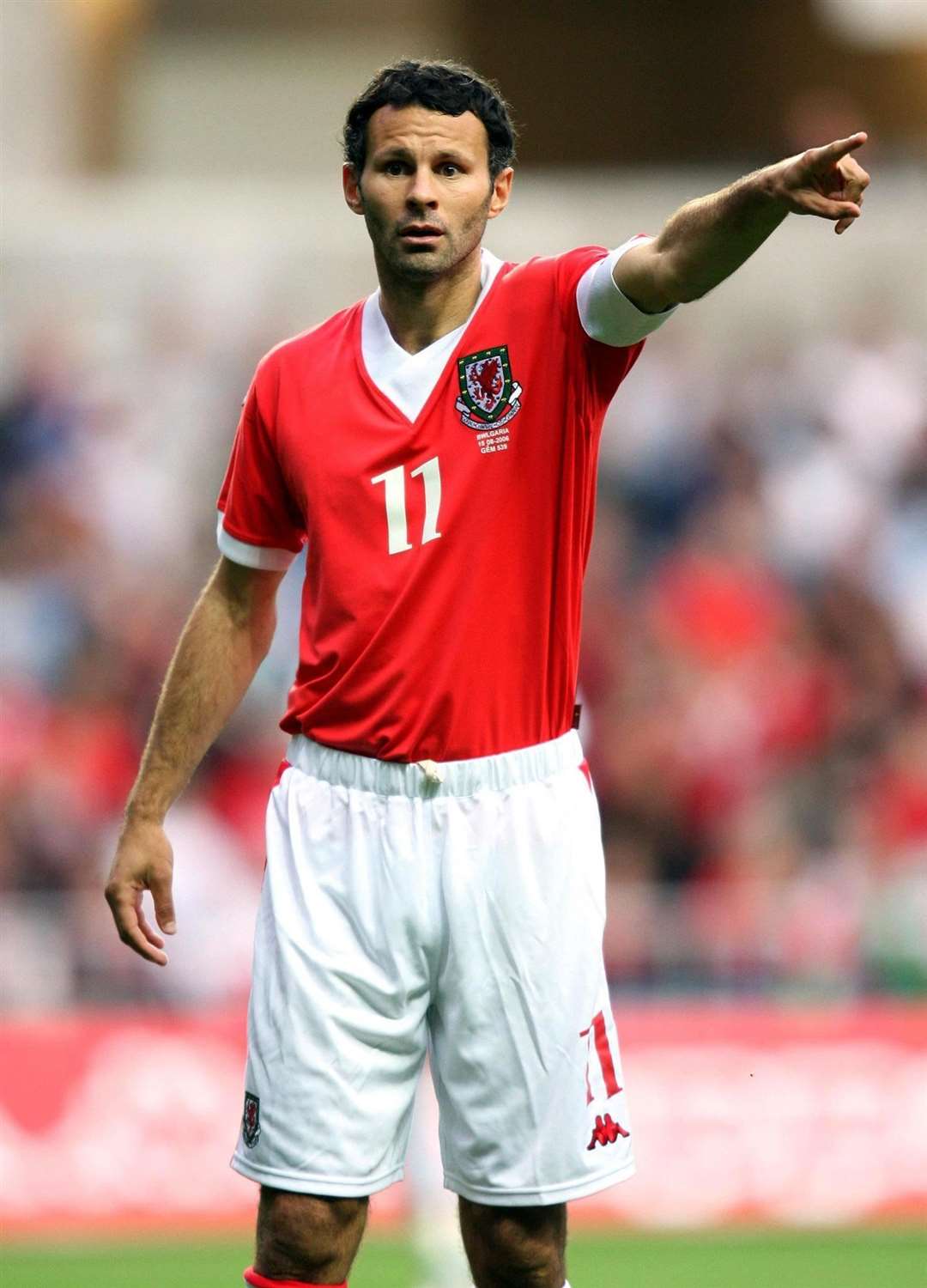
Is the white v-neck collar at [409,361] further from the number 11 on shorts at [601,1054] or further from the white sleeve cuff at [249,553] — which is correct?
the number 11 on shorts at [601,1054]

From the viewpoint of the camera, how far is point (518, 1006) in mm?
4039

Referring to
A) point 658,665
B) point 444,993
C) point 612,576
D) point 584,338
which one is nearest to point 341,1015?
point 444,993

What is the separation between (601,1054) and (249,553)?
3.95 feet

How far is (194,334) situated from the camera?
476 inches

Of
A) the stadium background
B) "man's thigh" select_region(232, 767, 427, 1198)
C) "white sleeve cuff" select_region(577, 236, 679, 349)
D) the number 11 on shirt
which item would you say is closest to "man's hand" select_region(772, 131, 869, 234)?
"white sleeve cuff" select_region(577, 236, 679, 349)

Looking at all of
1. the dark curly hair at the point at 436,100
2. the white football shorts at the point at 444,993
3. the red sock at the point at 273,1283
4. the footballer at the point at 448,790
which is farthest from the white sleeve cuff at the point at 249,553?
the red sock at the point at 273,1283

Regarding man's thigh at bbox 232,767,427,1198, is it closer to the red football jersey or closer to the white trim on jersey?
the red football jersey

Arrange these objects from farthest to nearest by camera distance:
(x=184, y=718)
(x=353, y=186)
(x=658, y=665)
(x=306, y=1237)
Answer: (x=658, y=665) < (x=184, y=718) < (x=353, y=186) < (x=306, y=1237)

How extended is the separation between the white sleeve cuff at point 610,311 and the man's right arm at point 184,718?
90 centimetres

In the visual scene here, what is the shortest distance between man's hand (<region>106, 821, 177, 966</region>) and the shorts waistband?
375 mm

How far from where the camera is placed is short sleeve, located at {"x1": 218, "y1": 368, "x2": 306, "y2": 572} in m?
4.34

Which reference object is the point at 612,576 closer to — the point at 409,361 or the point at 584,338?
the point at 409,361

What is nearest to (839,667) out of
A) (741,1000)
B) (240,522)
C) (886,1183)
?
(741,1000)

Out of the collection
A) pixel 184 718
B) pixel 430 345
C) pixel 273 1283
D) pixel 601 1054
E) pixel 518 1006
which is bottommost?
pixel 273 1283
